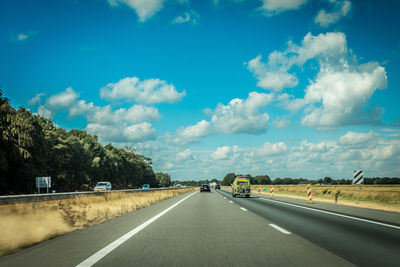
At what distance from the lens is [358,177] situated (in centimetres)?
2345

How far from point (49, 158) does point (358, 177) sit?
49502 millimetres

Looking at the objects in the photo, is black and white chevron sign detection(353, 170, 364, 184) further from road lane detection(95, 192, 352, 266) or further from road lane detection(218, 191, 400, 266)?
road lane detection(95, 192, 352, 266)

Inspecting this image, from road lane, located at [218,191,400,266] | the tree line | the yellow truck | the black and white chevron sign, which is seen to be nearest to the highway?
road lane, located at [218,191,400,266]

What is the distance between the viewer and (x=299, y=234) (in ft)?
29.2

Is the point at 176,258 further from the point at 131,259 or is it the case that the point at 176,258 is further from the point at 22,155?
the point at 22,155

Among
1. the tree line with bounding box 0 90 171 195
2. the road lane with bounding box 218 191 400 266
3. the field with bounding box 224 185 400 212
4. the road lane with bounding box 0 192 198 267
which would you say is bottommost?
the field with bounding box 224 185 400 212

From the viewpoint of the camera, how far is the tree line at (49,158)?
36.3 meters

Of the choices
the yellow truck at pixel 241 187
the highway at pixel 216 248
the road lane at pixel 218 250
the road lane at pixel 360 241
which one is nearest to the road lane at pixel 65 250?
the highway at pixel 216 248

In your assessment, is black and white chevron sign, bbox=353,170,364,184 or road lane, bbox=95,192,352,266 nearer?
road lane, bbox=95,192,352,266

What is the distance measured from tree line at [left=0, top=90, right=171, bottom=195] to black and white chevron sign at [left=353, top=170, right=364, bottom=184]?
31.2m

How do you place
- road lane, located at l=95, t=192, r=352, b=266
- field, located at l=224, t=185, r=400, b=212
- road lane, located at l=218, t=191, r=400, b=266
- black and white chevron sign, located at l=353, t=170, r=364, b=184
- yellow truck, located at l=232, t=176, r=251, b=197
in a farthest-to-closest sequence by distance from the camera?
yellow truck, located at l=232, t=176, r=251, b=197
black and white chevron sign, located at l=353, t=170, r=364, b=184
field, located at l=224, t=185, r=400, b=212
road lane, located at l=218, t=191, r=400, b=266
road lane, located at l=95, t=192, r=352, b=266

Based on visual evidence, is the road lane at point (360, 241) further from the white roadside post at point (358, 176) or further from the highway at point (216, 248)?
the white roadside post at point (358, 176)

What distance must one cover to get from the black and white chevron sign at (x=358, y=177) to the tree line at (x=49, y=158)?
31222mm

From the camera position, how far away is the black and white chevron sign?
23312 mm
